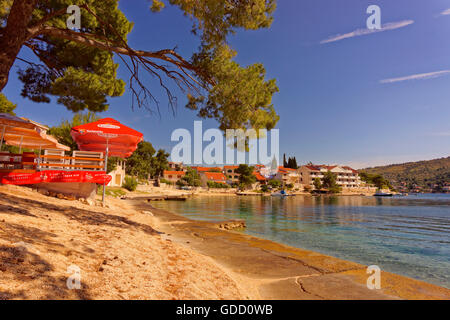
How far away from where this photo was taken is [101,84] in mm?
8922

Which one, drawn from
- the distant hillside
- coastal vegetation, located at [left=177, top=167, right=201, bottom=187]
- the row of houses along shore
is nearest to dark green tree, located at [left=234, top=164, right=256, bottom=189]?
the row of houses along shore

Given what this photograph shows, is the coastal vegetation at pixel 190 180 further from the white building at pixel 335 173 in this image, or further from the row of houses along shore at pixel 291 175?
the white building at pixel 335 173

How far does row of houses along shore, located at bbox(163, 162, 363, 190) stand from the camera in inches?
3807

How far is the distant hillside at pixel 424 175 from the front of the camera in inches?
6496

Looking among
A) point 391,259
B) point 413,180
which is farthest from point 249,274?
point 413,180

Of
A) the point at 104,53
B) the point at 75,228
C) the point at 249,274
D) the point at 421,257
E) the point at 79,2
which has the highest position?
the point at 79,2

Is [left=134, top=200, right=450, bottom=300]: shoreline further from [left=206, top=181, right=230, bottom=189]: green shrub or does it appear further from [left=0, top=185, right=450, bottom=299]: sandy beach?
[left=206, top=181, right=230, bottom=189]: green shrub

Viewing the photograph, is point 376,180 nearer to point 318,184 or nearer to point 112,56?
point 318,184

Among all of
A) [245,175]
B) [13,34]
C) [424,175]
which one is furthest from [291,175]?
[424,175]

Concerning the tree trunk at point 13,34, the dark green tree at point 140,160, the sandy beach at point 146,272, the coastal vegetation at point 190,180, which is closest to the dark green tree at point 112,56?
the tree trunk at point 13,34

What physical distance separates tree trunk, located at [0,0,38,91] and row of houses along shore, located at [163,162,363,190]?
86368 mm

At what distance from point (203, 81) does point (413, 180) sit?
218063mm

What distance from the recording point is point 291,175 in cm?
10488
